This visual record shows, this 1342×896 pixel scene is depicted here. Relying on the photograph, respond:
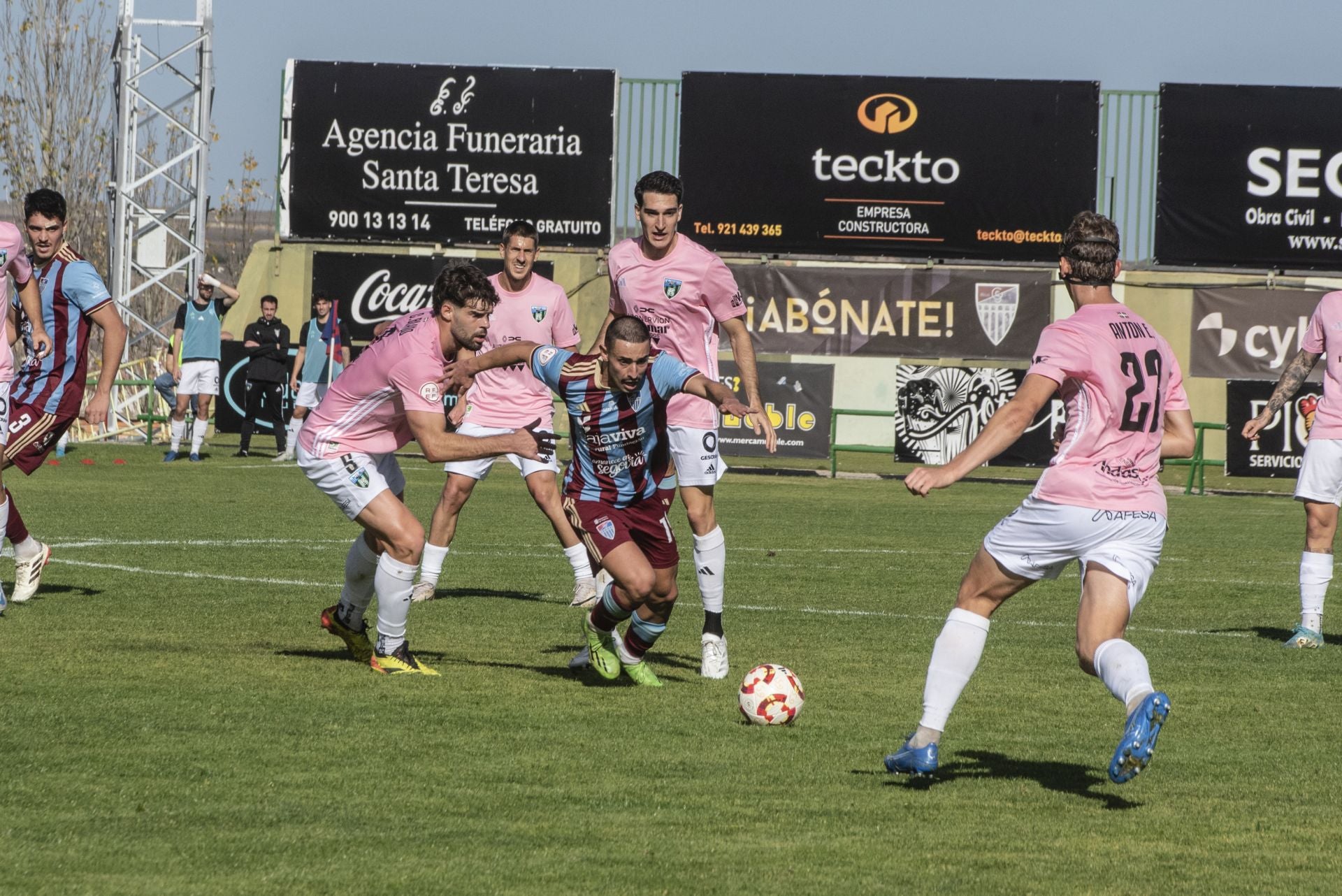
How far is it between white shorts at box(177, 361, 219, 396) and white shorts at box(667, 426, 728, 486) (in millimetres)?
16191

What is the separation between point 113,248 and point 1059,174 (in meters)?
14.6

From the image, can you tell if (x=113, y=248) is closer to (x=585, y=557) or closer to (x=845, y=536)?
(x=845, y=536)

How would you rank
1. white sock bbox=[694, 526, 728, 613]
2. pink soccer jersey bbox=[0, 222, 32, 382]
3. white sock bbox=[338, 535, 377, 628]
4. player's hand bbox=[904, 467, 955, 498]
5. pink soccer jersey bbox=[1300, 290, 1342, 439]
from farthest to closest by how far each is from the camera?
1. pink soccer jersey bbox=[1300, 290, 1342, 439]
2. pink soccer jersey bbox=[0, 222, 32, 382]
3. white sock bbox=[694, 526, 728, 613]
4. white sock bbox=[338, 535, 377, 628]
5. player's hand bbox=[904, 467, 955, 498]

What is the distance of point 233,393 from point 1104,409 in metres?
23.0

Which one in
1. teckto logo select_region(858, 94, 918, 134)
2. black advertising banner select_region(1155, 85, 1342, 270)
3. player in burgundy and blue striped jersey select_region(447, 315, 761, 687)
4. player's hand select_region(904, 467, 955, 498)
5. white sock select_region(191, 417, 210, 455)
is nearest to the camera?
player's hand select_region(904, 467, 955, 498)

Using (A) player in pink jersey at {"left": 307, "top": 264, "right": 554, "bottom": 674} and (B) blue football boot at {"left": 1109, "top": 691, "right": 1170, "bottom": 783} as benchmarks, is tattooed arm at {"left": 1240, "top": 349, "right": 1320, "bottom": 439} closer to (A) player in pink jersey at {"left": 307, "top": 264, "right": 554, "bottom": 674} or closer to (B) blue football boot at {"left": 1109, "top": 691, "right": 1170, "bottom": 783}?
(A) player in pink jersey at {"left": 307, "top": 264, "right": 554, "bottom": 674}

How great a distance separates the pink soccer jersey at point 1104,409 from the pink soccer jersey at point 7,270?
224 inches

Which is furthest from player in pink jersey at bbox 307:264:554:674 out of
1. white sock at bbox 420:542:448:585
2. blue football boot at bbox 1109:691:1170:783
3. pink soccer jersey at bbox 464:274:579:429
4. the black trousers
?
the black trousers

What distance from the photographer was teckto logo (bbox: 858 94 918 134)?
28547 millimetres

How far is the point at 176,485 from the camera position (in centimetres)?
1980

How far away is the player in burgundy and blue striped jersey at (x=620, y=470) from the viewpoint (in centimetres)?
764

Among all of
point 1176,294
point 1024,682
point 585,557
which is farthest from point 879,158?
point 1024,682

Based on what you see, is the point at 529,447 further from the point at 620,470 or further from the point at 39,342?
the point at 39,342

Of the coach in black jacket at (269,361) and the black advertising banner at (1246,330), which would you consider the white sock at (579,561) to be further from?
the black advertising banner at (1246,330)
